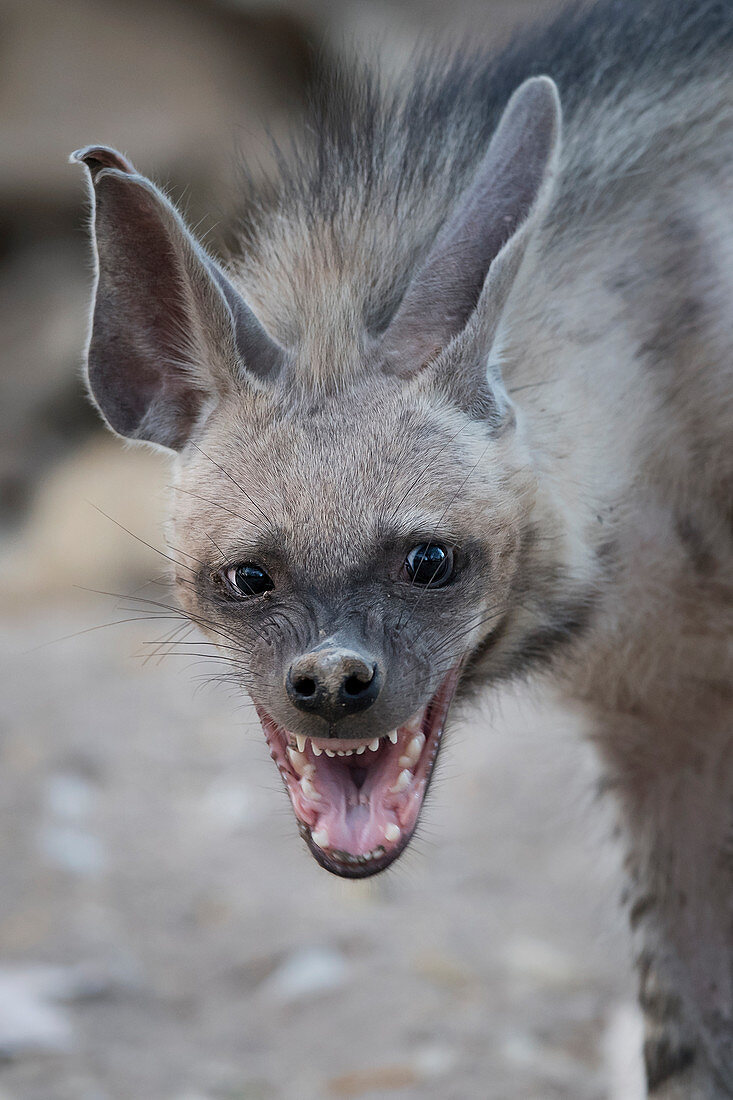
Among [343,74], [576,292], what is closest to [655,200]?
[576,292]

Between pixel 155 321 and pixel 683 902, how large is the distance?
4.85ft

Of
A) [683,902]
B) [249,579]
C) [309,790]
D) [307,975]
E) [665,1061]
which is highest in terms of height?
[249,579]

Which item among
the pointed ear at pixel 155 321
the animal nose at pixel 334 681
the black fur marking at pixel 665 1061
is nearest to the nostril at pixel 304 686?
the animal nose at pixel 334 681

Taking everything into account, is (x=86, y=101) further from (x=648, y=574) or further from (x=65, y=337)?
(x=648, y=574)

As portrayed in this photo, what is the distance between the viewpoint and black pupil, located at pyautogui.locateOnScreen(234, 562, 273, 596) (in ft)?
5.93

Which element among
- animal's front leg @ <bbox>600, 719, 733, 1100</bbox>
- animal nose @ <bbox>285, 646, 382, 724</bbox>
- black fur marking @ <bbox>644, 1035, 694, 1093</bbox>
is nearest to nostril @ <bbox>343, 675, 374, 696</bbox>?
animal nose @ <bbox>285, 646, 382, 724</bbox>

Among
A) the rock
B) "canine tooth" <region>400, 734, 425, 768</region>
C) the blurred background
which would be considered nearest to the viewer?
"canine tooth" <region>400, 734, 425, 768</region>

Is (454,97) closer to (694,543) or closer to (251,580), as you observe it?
(694,543)

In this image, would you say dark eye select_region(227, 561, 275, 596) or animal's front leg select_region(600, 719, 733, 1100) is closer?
dark eye select_region(227, 561, 275, 596)

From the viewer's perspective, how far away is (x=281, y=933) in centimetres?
321

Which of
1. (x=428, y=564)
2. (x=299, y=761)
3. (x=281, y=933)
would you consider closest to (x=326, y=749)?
(x=299, y=761)

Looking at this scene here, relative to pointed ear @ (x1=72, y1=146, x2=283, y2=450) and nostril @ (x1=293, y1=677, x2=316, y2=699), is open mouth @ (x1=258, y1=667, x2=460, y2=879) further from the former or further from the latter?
pointed ear @ (x1=72, y1=146, x2=283, y2=450)

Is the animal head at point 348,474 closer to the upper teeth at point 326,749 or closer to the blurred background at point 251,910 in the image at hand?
the upper teeth at point 326,749

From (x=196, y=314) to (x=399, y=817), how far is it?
28.7 inches
